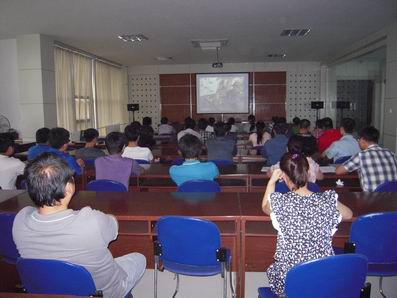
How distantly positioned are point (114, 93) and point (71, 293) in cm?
1164

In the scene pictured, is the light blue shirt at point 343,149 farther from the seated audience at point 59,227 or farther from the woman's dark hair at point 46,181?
the woman's dark hair at point 46,181

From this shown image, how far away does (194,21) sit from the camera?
22.0 feet

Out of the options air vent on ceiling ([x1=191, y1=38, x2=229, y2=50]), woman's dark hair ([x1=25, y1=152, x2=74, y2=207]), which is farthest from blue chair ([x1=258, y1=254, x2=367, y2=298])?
air vent on ceiling ([x1=191, y1=38, x2=229, y2=50])

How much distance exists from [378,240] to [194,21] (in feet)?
17.7

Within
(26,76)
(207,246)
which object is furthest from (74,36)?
(207,246)

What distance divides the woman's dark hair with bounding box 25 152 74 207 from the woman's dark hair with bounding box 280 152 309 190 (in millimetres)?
1213

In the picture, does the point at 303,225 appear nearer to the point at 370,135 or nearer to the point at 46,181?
the point at 46,181

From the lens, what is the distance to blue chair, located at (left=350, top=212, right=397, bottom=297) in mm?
2268

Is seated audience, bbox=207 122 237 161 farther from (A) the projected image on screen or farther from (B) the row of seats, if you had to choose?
(A) the projected image on screen

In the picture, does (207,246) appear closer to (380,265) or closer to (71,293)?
(71,293)

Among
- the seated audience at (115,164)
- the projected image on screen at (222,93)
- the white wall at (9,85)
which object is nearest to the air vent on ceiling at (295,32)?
the seated audience at (115,164)

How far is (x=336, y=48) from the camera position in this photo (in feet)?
33.4

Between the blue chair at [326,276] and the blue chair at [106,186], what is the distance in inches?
83.2

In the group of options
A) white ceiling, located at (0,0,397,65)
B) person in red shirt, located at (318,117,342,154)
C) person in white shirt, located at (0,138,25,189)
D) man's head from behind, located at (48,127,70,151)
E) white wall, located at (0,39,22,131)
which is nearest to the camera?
person in white shirt, located at (0,138,25,189)
